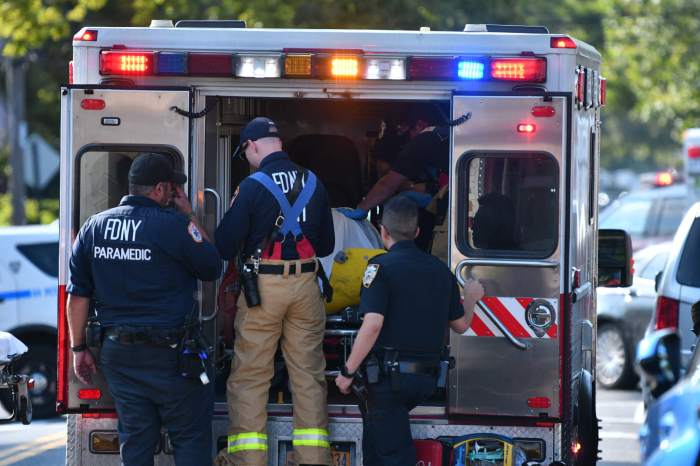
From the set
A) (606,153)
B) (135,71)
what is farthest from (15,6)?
(606,153)

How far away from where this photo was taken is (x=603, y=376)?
15.5 metres

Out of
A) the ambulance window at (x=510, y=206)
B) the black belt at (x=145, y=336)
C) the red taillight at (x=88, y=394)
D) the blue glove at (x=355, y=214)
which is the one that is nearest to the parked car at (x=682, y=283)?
the blue glove at (x=355, y=214)

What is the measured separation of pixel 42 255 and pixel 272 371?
22.4ft

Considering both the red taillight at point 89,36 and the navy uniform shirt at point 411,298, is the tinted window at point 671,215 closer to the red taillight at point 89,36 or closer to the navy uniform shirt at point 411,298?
the navy uniform shirt at point 411,298

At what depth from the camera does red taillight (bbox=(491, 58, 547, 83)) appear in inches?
274

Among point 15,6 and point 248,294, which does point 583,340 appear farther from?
point 15,6

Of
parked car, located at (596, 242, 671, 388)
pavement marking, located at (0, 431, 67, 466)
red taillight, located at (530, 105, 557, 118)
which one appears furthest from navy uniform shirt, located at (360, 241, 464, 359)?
parked car, located at (596, 242, 671, 388)

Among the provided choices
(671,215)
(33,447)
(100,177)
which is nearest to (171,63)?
(100,177)

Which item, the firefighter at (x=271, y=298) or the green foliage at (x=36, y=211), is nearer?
the firefighter at (x=271, y=298)

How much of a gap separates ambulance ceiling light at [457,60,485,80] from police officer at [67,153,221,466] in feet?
4.78

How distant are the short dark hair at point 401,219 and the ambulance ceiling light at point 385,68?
0.60 m

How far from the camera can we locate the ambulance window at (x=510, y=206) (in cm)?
699

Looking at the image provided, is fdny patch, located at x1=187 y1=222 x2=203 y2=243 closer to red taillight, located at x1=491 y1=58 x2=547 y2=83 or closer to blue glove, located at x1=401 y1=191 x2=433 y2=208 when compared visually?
blue glove, located at x1=401 y1=191 x2=433 y2=208

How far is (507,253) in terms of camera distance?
277 inches
